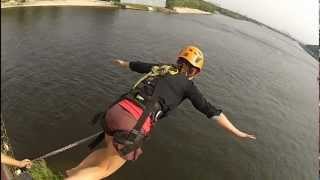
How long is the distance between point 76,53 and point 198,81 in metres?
16.2

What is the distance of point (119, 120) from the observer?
5.26 meters

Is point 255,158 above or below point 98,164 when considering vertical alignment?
below

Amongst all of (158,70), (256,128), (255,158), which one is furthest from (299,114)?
(158,70)

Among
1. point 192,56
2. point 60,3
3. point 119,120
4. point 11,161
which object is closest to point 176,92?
point 192,56

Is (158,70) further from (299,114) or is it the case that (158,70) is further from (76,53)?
(299,114)

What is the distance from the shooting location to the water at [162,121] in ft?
84.2

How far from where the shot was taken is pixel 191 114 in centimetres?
3431

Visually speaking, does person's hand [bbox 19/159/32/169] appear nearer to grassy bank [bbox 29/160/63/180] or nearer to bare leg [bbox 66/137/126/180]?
bare leg [bbox 66/137/126/180]

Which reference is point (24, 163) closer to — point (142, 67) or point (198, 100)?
point (142, 67)

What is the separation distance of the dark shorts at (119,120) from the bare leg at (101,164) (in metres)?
0.18

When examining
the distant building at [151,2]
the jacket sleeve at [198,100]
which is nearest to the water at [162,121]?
the jacket sleeve at [198,100]

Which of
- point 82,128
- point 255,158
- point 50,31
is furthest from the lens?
point 50,31

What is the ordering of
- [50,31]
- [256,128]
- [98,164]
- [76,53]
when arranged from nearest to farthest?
[98,164]
[256,128]
[76,53]
[50,31]

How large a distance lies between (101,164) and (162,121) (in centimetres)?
2643
